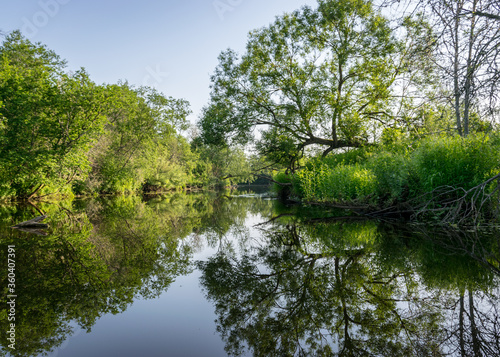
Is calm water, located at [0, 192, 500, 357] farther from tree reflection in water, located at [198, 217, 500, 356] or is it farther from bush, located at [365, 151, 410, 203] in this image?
bush, located at [365, 151, 410, 203]

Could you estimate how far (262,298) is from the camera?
2943 mm

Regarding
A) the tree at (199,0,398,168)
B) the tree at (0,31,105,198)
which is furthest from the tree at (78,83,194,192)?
the tree at (199,0,398,168)

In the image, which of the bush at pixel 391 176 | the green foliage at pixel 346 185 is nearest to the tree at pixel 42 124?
the green foliage at pixel 346 185

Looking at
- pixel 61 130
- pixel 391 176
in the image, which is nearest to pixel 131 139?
pixel 61 130

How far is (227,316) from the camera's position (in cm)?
261

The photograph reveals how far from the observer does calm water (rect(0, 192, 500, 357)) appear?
2113mm

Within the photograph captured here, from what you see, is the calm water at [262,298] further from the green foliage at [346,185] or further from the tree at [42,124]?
the tree at [42,124]

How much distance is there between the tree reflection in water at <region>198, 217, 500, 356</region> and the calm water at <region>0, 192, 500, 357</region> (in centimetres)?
1

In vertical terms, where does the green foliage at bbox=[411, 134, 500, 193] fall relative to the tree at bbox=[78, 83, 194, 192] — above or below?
below

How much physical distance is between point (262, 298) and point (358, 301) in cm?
95

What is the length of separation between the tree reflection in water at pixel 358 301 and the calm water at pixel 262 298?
1 cm

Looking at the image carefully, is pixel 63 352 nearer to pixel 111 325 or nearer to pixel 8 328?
pixel 111 325

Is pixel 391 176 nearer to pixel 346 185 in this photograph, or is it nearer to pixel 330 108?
pixel 346 185

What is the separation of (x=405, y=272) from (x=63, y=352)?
359cm
